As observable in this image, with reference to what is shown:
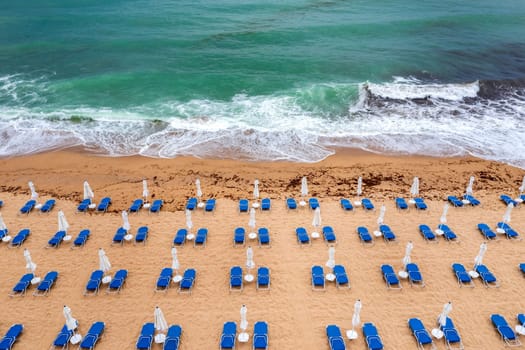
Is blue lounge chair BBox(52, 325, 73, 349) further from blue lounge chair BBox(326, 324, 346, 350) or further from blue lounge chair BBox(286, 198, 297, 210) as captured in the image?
blue lounge chair BBox(286, 198, 297, 210)

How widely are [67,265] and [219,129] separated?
13.9m

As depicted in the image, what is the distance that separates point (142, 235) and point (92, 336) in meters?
4.82

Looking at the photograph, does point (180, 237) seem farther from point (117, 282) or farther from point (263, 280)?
point (263, 280)

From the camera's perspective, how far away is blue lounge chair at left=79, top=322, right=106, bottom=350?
1111cm

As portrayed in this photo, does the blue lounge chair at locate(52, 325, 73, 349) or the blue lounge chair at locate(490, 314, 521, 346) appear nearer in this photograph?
the blue lounge chair at locate(52, 325, 73, 349)

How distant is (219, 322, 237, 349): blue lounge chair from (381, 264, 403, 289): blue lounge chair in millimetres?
5664

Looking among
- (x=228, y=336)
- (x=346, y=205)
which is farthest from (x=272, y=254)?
(x=346, y=205)

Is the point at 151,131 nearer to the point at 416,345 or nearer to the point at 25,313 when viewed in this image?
the point at 25,313

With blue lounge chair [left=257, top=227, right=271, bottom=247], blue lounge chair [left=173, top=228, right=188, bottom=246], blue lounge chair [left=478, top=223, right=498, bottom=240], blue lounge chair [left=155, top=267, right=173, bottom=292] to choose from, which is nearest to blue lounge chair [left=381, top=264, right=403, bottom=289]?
blue lounge chair [left=257, top=227, right=271, bottom=247]

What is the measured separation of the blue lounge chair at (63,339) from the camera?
11070mm

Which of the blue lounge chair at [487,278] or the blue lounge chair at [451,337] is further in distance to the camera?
the blue lounge chair at [487,278]

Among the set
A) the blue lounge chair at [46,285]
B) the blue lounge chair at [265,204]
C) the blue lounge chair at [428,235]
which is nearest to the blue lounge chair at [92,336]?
the blue lounge chair at [46,285]

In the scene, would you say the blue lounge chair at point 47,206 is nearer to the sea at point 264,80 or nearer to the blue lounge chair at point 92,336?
the sea at point 264,80

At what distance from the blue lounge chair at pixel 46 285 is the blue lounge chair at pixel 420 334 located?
12364mm
